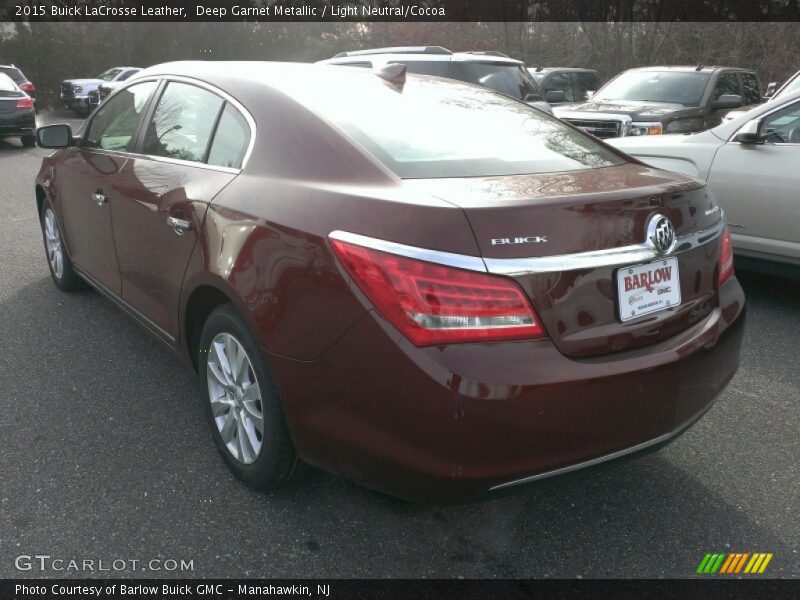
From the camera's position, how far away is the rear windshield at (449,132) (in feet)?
8.37

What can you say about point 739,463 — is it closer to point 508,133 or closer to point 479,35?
point 508,133

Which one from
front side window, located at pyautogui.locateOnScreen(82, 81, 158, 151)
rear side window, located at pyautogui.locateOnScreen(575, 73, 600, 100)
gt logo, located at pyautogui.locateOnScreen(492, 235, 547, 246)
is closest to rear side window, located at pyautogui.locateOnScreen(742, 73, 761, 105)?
rear side window, located at pyautogui.locateOnScreen(575, 73, 600, 100)

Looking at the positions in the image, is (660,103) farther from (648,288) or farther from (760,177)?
(648,288)

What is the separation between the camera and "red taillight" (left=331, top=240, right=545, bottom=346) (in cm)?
200

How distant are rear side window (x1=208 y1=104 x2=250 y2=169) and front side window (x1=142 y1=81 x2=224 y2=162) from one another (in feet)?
0.23

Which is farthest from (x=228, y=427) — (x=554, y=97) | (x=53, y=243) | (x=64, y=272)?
(x=554, y=97)

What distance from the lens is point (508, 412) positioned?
6.63ft

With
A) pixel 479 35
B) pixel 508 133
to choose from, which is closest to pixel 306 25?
pixel 479 35

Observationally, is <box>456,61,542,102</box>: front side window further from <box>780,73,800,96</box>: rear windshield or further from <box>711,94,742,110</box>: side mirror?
<box>780,73,800,96</box>: rear windshield

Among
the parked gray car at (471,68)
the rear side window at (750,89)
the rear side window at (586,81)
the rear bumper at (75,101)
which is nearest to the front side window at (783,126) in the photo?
the parked gray car at (471,68)

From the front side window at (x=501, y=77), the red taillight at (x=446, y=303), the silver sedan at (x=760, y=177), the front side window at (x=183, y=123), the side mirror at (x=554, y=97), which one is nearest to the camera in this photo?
the red taillight at (x=446, y=303)

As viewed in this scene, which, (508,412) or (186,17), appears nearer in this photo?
(508,412)

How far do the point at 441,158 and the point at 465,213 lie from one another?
573mm

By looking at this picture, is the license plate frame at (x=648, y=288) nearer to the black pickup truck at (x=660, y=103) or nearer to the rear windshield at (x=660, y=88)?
the black pickup truck at (x=660, y=103)
